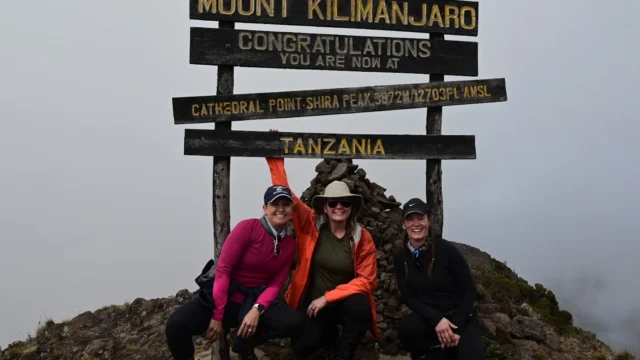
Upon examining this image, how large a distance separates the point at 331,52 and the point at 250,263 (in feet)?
13.3

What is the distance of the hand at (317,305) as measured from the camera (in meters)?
6.67

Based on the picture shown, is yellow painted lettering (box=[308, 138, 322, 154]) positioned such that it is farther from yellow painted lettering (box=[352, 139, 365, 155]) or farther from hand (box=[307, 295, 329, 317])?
hand (box=[307, 295, 329, 317])

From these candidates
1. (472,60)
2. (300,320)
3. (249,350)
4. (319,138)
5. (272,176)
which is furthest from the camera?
(472,60)

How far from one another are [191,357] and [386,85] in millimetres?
5288

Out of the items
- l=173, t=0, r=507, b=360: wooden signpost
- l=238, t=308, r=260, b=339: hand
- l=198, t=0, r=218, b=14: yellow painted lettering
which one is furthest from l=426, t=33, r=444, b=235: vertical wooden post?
l=238, t=308, r=260, b=339: hand

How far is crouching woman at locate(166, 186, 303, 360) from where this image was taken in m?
6.48

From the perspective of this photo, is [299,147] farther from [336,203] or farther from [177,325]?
[177,325]

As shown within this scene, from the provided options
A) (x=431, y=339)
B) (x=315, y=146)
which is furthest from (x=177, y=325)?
(x=315, y=146)

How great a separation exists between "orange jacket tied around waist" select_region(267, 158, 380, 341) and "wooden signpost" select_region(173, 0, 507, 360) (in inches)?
73.4

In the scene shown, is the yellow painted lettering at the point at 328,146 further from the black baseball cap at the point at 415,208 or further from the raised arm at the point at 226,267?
the raised arm at the point at 226,267

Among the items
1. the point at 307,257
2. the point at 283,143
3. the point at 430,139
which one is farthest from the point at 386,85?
the point at 307,257

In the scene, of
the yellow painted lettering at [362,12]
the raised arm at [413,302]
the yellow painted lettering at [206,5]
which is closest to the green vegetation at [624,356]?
the raised arm at [413,302]

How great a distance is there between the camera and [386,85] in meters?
9.16

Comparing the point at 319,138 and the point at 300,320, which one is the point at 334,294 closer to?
the point at 300,320
